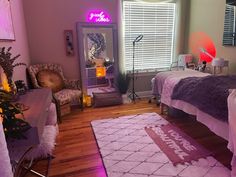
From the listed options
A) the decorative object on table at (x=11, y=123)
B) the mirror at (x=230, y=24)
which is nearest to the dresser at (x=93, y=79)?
the mirror at (x=230, y=24)

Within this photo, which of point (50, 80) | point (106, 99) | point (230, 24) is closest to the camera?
point (230, 24)

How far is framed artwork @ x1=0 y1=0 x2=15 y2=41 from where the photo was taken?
2.12 m

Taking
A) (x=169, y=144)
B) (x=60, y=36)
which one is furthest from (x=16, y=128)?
(x=60, y=36)

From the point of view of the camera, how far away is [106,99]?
394 centimetres

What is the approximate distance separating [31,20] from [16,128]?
2902 millimetres

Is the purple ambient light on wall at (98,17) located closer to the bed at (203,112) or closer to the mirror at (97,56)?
the mirror at (97,56)

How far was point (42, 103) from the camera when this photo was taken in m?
1.98

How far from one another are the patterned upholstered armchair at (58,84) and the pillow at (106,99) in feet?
1.12

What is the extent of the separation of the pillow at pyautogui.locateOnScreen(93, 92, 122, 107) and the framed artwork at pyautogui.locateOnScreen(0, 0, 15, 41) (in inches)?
75.8

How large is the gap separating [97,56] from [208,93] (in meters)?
2.43

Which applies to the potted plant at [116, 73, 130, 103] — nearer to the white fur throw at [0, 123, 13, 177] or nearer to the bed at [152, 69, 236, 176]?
the bed at [152, 69, 236, 176]

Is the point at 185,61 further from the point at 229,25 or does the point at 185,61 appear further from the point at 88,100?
the point at 88,100

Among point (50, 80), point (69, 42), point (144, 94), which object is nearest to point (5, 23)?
point (50, 80)

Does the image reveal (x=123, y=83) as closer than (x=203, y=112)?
No
